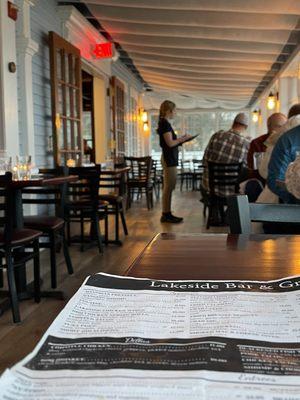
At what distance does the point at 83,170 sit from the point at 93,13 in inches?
111

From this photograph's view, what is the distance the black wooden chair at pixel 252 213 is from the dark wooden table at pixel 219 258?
0.23 m

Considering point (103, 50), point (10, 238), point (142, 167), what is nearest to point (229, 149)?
point (103, 50)

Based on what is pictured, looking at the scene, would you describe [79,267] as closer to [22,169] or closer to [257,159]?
[22,169]

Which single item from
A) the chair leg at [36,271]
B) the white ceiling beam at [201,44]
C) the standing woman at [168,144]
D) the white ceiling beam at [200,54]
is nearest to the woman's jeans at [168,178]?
the standing woman at [168,144]

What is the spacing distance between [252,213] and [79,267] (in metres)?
2.82

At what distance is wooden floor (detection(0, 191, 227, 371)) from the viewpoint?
252 cm

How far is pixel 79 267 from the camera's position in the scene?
421 cm

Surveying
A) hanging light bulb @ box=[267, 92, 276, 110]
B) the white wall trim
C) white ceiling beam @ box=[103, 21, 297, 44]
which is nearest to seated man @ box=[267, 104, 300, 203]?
the white wall trim

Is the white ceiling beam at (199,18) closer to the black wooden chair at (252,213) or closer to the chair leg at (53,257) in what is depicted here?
the chair leg at (53,257)

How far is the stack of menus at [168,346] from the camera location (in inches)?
17.0

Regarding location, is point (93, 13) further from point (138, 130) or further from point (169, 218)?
point (138, 130)

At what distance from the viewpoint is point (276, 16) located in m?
6.09

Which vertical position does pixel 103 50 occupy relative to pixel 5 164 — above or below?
above

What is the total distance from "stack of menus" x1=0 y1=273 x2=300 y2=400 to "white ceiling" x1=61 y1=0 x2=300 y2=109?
545cm
